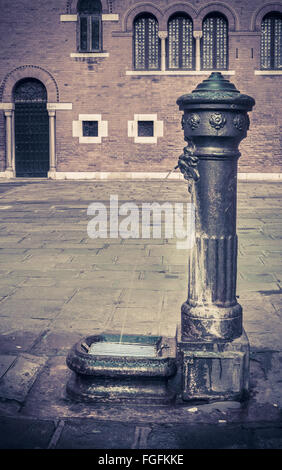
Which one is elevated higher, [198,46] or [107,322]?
[198,46]

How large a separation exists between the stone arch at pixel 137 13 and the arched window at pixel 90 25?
91 centimetres

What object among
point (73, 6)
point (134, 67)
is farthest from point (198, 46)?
point (73, 6)

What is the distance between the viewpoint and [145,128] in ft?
65.7

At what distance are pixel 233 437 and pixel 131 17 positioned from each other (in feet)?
61.6

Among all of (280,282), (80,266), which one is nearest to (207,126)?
(280,282)

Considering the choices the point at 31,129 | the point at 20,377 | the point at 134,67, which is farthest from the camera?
the point at 31,129

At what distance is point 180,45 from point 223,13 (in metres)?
1.78

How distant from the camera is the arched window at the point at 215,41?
64.5 feet

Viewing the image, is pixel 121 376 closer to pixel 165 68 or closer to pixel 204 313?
pixel 204 313

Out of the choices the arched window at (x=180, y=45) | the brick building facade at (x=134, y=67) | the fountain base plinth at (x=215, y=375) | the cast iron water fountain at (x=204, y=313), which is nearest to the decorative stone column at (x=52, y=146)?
the brick building facade at (x=134, y=67)

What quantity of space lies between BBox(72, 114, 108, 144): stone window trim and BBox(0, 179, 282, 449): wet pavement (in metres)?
10.1

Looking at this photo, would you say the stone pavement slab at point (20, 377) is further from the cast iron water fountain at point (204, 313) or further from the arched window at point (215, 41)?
the arched window at point (215, 41)

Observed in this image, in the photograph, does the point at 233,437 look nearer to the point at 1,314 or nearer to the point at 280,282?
the point at 1,314

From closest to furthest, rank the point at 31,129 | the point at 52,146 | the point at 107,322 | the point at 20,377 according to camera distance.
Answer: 1. the point at 20,377
2. the point at 107,322
3. the point at 52,146
4. the point at 31,129
